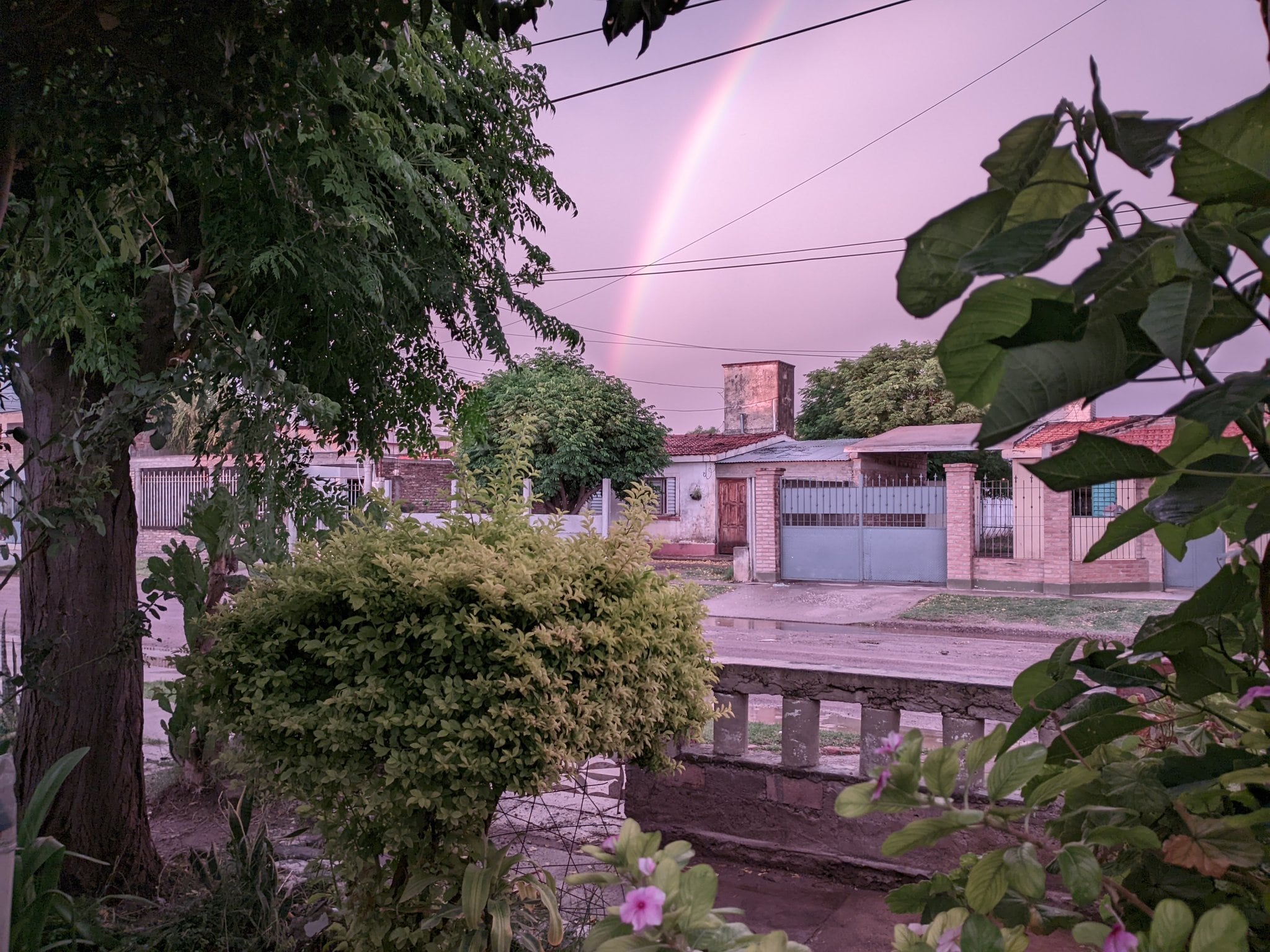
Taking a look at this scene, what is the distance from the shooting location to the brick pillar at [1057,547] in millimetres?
16234

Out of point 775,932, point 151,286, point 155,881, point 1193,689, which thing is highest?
point 151,286

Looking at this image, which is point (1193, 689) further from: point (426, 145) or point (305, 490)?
point (426, 145)

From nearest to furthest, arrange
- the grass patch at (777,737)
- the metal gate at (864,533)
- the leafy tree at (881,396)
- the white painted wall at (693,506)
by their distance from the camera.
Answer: the grass patch at (777,737) → the metal gate at (864,533) → the white painted wall at (693,506) → the leafy tree at (881,396)

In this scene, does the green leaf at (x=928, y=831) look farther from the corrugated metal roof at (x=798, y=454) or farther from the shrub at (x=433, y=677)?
the corrugated metal roof at (x=798, y=454)

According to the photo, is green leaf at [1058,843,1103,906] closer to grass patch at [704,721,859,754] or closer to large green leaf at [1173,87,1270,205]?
large green leaf at [1173,87,1270,205]

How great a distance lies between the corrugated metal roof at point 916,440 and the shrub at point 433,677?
1886cm

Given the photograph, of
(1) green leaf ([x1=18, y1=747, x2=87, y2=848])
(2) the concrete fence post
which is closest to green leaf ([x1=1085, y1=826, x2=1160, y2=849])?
(1) green leaf ([x1=18, y1=747, x2=87, y2=848])

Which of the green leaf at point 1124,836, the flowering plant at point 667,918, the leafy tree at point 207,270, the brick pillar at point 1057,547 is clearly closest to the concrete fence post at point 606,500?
the brick pillar at point 1057,547

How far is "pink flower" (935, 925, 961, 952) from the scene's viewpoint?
737 millimetres

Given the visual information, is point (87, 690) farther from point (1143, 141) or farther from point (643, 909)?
point (1143, 141)

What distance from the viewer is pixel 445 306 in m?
4.41

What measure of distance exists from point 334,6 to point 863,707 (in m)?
2.94

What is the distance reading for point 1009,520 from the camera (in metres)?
17.3

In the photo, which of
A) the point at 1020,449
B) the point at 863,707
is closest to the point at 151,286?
the point at 863,707
